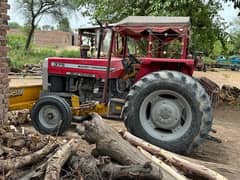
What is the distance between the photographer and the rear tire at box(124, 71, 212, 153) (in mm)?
6473

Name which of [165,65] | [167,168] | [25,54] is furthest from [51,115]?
[25,54]

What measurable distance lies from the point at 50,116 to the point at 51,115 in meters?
0.03

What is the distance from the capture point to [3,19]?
5547 millimetres

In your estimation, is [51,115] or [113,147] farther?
[51,115]

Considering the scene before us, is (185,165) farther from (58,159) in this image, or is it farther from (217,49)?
(217,49)

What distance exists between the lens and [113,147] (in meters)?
4.62

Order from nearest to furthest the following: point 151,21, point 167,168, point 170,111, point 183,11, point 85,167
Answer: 1. point 85,167
2. point 167,168
3. point 170,111
4. point 151,21
5. point 183,11

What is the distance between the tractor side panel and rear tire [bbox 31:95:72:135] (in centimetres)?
171

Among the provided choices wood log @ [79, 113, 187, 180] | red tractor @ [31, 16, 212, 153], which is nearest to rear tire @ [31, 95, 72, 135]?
red tractor @ [31, 16, 212, 153]

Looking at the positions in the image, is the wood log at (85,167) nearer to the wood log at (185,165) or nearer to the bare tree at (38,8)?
the wood log at (185,165)

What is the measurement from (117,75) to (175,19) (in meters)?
1.59

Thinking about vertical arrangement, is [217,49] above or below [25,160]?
above

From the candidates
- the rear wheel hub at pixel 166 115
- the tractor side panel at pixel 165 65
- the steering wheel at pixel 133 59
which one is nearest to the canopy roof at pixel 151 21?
the tractor side panel at pixel 165 65

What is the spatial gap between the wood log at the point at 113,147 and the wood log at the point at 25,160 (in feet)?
1.65
